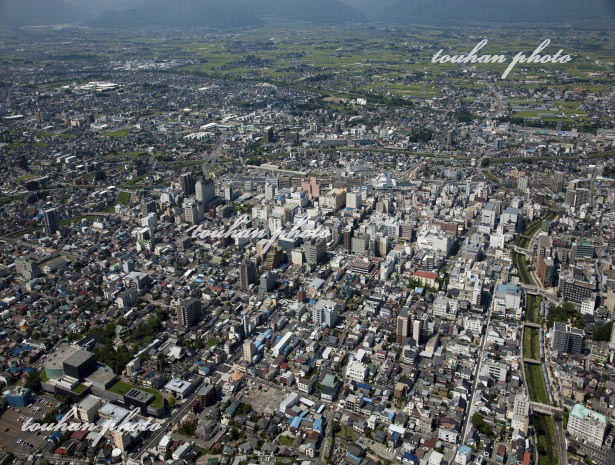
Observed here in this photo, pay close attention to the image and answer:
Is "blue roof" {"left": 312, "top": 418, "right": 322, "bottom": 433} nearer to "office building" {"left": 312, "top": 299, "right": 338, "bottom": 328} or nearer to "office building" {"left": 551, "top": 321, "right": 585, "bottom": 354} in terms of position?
"office building" {"left": 312, "top": 299, "right": 338, "bottom": 328}

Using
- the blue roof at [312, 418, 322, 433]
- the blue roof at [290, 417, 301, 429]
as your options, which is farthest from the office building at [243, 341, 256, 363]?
the blue roof at [312, 418, 322, 433]

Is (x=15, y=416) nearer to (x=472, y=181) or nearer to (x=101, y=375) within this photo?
(x=101, y=375)

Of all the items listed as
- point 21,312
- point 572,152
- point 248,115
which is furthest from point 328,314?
point 248,115

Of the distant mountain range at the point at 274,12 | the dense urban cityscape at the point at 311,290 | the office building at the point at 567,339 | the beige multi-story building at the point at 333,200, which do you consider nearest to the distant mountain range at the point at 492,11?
the distant mountain range at the point at 274,12

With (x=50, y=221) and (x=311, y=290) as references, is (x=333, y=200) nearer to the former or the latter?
(x=311, y=290)

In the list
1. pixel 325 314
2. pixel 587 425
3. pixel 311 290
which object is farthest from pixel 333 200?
pixel 587 425

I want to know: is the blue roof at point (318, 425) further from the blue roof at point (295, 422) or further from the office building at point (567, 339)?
the office building at point (567, 339)
